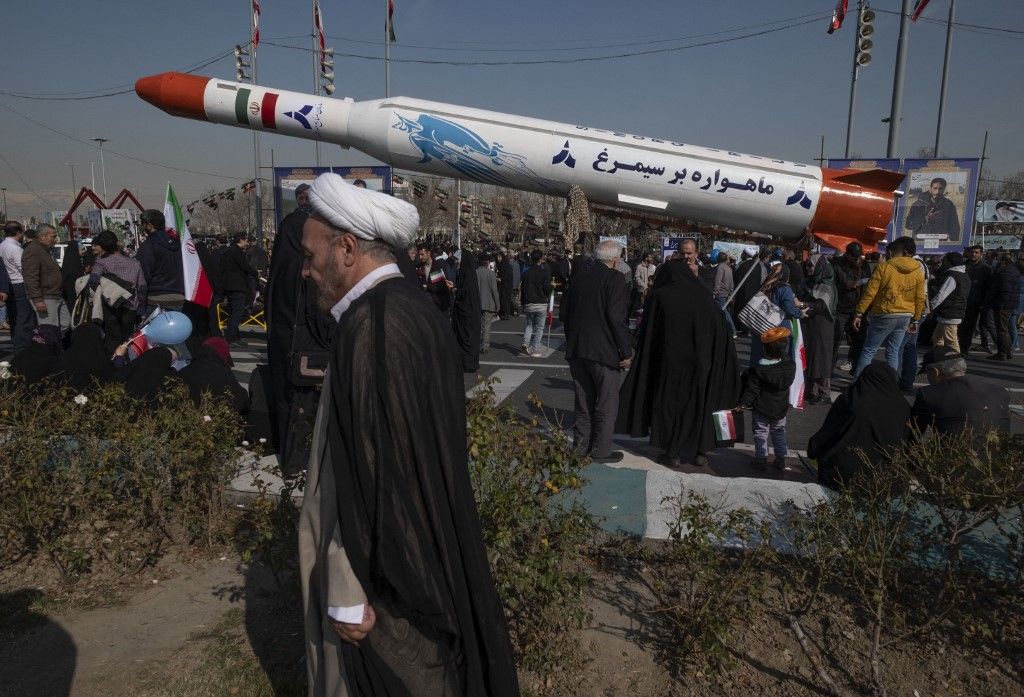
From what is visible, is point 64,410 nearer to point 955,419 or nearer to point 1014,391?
point 955,419

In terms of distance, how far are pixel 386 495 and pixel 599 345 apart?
384cm

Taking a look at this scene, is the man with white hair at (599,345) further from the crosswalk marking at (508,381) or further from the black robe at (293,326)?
the crosswalk marking at (508,381)

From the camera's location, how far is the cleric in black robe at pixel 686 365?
5.17 metres

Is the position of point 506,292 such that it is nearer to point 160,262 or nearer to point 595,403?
point 160,262

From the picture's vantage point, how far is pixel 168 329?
5.54 m

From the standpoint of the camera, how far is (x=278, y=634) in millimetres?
2848

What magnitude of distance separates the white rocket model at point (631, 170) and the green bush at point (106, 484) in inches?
194

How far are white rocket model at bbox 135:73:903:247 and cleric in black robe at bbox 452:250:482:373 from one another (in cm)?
153

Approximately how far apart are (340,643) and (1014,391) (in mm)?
9759

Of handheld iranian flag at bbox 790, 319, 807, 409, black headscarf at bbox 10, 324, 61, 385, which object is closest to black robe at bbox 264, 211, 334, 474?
black headscarf at bbox 10, 324, 61, 385

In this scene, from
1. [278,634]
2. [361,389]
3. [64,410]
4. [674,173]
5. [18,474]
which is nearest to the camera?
[361,389]

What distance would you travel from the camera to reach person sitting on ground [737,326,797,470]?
5035 mm

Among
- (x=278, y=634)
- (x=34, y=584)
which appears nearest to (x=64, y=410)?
(x=34, y=584)

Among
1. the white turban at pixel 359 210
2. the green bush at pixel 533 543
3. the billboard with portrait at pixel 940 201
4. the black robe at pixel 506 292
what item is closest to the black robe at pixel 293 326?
the green bush at pixel 533 543
